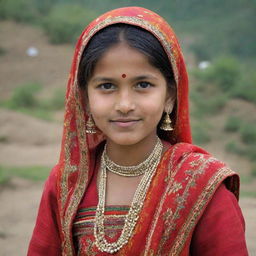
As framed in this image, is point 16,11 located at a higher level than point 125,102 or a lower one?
higher

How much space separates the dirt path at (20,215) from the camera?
5094 mm

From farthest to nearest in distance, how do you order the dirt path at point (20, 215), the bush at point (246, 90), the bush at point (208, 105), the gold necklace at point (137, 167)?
the bush at point (246, 90) < the bush at point (208, 105) < the dirt path at point (20, 215) < the gold necklace at point (137, 167)

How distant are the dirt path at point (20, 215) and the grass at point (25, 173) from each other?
0.12 m

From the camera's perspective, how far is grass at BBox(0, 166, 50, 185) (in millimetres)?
7002

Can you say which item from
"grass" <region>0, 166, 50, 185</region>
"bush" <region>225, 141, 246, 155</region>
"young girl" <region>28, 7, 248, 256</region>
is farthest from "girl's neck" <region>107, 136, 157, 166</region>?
"bush" <region>225, 141, 246, 155</region>

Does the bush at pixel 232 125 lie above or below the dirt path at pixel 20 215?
above

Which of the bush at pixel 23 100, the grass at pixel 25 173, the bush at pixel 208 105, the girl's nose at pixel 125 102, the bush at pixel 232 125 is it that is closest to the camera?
the girl's nose at pixel 125 102

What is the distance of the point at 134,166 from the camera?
2551 millimetres

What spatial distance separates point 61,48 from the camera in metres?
16.0

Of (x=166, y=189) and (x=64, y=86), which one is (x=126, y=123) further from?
(x=64, y=86)

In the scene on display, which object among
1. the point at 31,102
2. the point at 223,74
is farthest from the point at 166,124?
the point at 31,102

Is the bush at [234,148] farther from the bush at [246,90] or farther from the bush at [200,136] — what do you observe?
the bush at [246,90]

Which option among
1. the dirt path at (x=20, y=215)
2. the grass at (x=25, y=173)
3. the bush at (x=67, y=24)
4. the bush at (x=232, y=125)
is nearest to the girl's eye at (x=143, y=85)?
the dirt path at (x=20, y=215)

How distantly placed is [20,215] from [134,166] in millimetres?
3718
